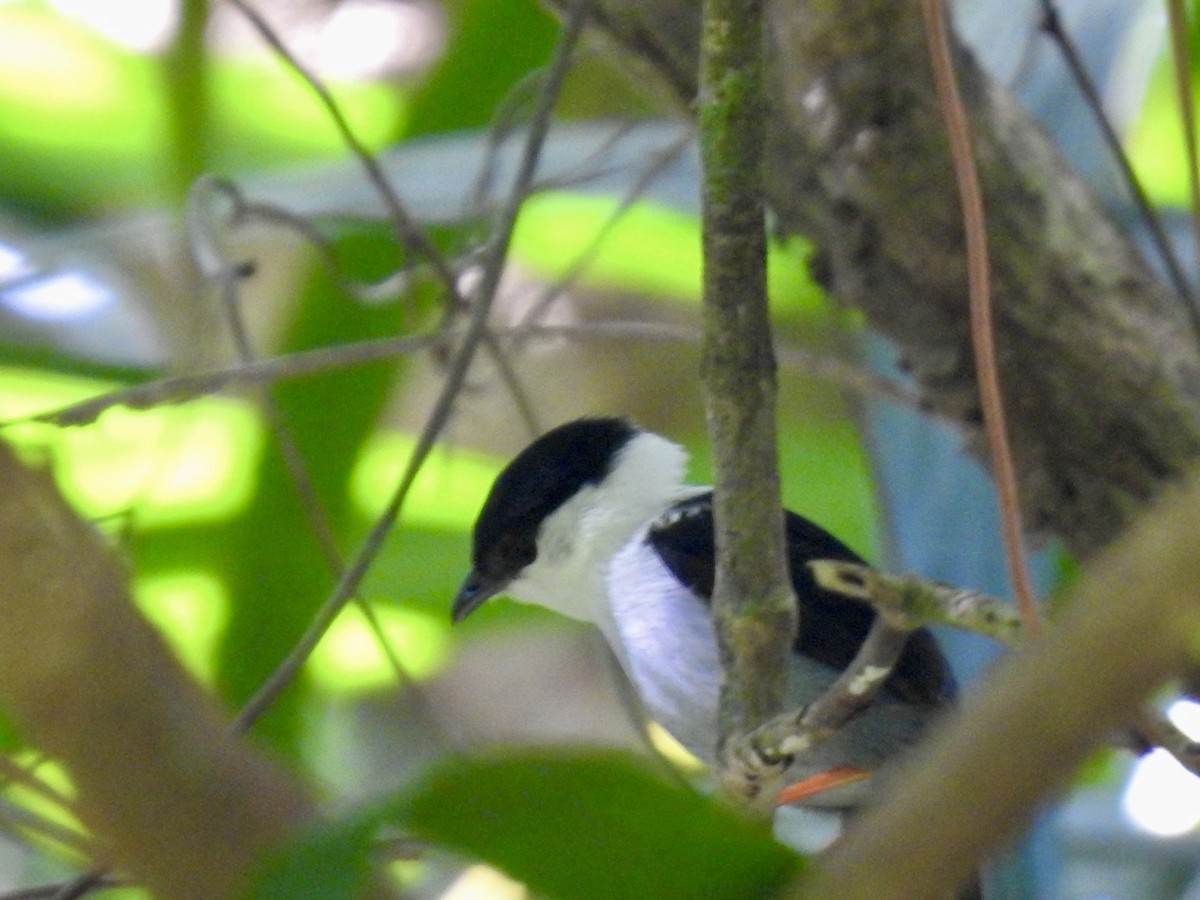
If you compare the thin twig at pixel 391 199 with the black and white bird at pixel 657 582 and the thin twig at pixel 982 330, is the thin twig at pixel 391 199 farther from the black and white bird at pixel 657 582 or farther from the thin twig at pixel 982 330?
the thin twig at pixel 982 330

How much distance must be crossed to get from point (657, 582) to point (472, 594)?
368mm

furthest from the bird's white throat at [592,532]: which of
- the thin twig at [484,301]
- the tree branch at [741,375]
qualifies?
the tree branch at [741,375]

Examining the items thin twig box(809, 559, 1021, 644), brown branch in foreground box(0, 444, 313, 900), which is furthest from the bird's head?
brown branch in foreground box(0, 444, 313, 900)

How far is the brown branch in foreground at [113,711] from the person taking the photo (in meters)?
0.52

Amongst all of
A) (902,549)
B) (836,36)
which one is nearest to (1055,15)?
(836,36)

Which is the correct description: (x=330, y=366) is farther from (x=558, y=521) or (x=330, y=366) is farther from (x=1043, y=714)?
(x=1043, y=714)

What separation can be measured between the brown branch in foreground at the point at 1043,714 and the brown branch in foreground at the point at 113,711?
23cm

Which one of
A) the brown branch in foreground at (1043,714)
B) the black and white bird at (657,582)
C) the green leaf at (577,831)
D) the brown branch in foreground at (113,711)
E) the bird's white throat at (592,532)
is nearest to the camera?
the brown branch in foreground at (1043,714)

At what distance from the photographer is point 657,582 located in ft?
5.43

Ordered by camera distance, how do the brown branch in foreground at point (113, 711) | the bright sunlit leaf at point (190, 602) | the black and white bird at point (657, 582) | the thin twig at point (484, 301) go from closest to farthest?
the brown branch in foreground at point (113, 711)
the thin twig at point (484, 301)
the black and white bird at point (657, 582)
the bright sunlit leaf at point (190, 602)

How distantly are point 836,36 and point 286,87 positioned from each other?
165cm

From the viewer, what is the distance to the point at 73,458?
2.27 meters

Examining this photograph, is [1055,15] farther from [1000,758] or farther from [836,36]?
[1000,758]

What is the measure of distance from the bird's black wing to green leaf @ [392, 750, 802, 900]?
2.14 feet
